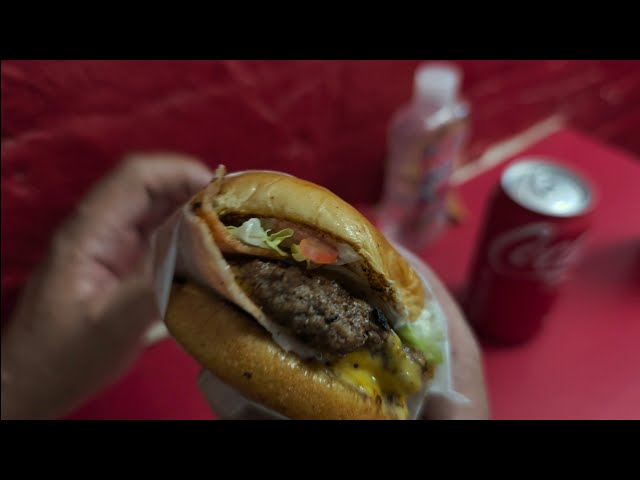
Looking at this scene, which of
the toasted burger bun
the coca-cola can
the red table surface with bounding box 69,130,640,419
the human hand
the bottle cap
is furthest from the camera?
the bottle cap

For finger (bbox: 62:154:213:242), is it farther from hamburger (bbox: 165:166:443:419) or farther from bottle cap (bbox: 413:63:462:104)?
bottle cap (bbox: 413:63:462:104)

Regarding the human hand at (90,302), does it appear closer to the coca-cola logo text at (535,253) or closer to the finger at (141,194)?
the finger at (141,194)

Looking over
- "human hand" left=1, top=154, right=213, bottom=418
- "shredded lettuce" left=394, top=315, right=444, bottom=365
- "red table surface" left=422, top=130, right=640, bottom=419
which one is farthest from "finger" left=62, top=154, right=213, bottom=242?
"red table surface" left=422, top=130, right=640, bottom=419

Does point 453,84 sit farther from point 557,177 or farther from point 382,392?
point 382,392

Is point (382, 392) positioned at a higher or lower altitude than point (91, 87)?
lower

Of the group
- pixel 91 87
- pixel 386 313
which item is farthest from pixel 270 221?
pixel 91 87

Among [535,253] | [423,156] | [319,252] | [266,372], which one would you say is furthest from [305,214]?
[423,156]
